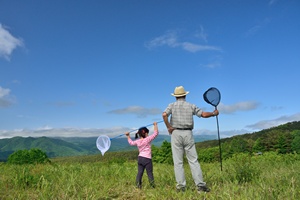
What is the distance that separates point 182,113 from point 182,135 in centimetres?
54

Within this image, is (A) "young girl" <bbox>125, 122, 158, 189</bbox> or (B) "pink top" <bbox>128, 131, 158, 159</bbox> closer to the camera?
(A) "young girl" <bbox>125, 122, 158, 189</bbox>

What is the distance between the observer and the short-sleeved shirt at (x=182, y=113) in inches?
278

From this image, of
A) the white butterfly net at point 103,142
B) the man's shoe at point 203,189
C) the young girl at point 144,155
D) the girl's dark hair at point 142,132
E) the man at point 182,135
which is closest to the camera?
the man's shoe at point 203,189

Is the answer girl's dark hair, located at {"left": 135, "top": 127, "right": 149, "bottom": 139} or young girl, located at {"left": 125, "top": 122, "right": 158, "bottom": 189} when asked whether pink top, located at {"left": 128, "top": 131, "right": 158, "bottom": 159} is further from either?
girl's dark hair, located at {"left": 135, "top": 127, "right": 149, "bottom": 139}

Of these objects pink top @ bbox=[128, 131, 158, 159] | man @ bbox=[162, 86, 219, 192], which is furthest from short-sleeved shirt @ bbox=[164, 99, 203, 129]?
pink top @ bbox=[128, 131, 158, 159]

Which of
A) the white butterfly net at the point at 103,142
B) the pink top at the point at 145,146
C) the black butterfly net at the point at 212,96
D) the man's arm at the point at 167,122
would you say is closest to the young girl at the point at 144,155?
the pink top at the point at 145,146

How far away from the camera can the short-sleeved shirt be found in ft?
23.2

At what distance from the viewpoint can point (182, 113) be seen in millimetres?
7094

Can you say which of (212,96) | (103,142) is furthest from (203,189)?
(103,142)

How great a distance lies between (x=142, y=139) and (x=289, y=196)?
13.6ft

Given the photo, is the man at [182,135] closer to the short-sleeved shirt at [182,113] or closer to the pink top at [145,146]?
the short-sleeved shirt at [182,113]

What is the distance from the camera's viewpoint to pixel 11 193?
616 centimetres

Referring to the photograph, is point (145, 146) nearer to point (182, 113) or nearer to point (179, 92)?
point (182, 113)

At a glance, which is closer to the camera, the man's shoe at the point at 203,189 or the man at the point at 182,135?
the man's shoe at the point at 203,189
